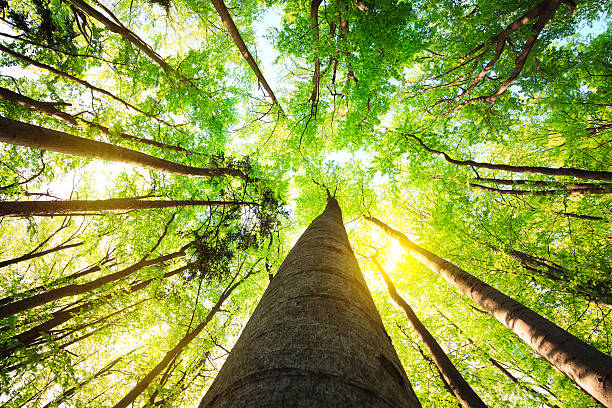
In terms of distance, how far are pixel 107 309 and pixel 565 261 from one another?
1204cm

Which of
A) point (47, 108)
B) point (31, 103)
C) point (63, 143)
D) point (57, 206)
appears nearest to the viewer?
point (63, 143)

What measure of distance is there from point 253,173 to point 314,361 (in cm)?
619

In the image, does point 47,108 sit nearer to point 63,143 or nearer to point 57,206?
point 57,206

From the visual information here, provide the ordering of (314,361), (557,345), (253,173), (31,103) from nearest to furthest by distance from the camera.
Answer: (314,361), (557,345), (31,103), (253,173)

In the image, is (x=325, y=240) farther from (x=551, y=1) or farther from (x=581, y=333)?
(x=581, y=333)

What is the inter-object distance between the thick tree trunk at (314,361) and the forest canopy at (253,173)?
160 inches

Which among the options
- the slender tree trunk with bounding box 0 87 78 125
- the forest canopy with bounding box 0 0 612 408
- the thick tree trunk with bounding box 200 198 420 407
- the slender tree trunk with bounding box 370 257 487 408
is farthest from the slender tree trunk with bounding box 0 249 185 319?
the slender tree trunk with bounding box 370 257 487 408

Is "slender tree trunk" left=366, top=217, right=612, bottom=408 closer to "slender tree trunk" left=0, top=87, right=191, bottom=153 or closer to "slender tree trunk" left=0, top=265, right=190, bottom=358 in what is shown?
"slender tree trunk" left=0, top=87, right=191, bottom=153

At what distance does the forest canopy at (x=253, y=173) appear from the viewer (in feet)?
16.5

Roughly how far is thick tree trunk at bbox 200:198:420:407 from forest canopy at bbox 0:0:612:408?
407 cm

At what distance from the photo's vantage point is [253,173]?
6.62 m

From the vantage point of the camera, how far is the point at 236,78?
945 centimetres

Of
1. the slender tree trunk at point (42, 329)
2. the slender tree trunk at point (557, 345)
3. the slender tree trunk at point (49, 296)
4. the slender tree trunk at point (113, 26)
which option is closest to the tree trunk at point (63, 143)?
the slender tree trunk at point (113, 26)

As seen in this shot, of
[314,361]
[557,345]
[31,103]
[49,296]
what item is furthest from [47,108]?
[557,345]
